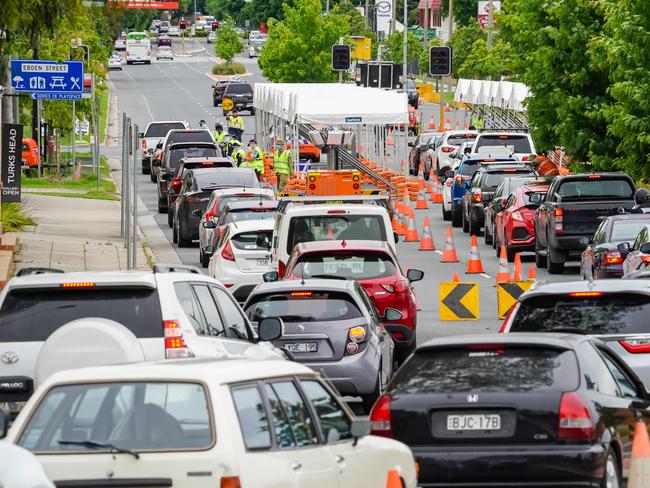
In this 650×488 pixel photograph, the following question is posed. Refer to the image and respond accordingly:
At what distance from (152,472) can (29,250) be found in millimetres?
24900

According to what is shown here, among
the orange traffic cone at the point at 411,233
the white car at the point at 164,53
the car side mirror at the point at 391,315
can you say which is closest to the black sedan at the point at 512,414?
the car side mirror at the point at 391,315

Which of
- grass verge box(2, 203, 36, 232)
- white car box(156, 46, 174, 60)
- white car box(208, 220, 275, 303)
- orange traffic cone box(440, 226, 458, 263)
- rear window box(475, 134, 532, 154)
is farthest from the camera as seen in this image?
white car box(156, 46, 174, 60)

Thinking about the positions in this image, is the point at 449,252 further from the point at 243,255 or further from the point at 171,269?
the point at 171,269

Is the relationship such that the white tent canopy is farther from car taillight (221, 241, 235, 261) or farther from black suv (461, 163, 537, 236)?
car taillight (221, 241, 235, 261)

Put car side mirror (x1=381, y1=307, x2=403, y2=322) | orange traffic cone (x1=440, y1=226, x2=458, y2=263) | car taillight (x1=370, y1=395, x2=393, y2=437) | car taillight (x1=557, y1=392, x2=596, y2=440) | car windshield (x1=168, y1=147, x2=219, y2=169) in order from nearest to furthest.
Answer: car taillight (x1=557, y1=392, x2=596, y2=440)
car taillight (x1=370, y1=395, x2=393, y2=437)
car side mirror (x1=381, y1=307, x2=403, y2=322)
orange traffic cone (x1=440, y1=226, x2=458, y2=263)
car windshield (x1=168, y1=147, x2=219, y2=169)

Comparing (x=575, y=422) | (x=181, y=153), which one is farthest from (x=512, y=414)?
(x=181, y=153)

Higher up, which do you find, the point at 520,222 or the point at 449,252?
the point at 520,222

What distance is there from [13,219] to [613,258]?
1567cm

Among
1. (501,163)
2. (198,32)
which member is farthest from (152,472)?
(198,32)

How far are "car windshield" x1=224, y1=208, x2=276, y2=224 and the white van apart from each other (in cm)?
808

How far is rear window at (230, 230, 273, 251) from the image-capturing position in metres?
28.1

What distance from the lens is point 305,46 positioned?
281 feet

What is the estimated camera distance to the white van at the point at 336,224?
74.1 feet

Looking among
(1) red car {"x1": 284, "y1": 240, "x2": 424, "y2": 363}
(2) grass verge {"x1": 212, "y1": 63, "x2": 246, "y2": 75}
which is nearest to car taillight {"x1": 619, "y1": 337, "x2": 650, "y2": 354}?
(1) red car {"x1": 284, "y1": 240, "x2": 424, "y2": 363}
